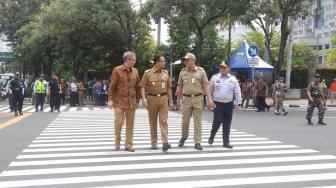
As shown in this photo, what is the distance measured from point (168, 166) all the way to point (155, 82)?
2.10 m

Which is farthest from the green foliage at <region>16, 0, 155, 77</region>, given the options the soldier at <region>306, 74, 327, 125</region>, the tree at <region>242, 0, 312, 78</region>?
the soldier at <region>306, 74, 327, 125</region>

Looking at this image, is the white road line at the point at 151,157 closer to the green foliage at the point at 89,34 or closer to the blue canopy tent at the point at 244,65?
the blue canopy tent at the point at 244,65

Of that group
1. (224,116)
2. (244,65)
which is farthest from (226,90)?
(244,65)

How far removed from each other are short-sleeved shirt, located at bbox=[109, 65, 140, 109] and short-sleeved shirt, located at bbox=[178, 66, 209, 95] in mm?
992

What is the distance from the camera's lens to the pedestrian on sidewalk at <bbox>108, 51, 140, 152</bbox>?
10062mm

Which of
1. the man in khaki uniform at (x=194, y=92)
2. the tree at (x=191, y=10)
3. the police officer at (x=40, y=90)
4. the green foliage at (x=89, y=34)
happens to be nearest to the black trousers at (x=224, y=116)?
the man in khaki uniform at (x=194, y=92)

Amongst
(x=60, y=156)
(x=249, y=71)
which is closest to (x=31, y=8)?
(x=249, y=71)

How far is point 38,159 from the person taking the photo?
9.19 m

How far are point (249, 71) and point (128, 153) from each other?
26775 mm

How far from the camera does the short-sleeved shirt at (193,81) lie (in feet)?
34.2

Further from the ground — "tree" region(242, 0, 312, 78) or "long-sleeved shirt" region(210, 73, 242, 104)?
"tree" region(242, 0, 312, 78)

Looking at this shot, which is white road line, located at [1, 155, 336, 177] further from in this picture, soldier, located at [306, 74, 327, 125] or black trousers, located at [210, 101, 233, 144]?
soldier, located at [306, 74, 327, 125]

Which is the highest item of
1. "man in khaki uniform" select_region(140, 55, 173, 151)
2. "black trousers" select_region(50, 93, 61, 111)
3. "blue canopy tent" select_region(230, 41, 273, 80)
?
"blue canopy tent" select_region(230, 41, 273, 80)

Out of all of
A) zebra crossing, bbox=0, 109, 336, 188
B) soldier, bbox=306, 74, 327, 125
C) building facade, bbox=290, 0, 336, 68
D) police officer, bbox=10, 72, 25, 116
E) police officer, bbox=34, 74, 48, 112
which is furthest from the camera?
building facade, bbox=290, 0, 336, 68
